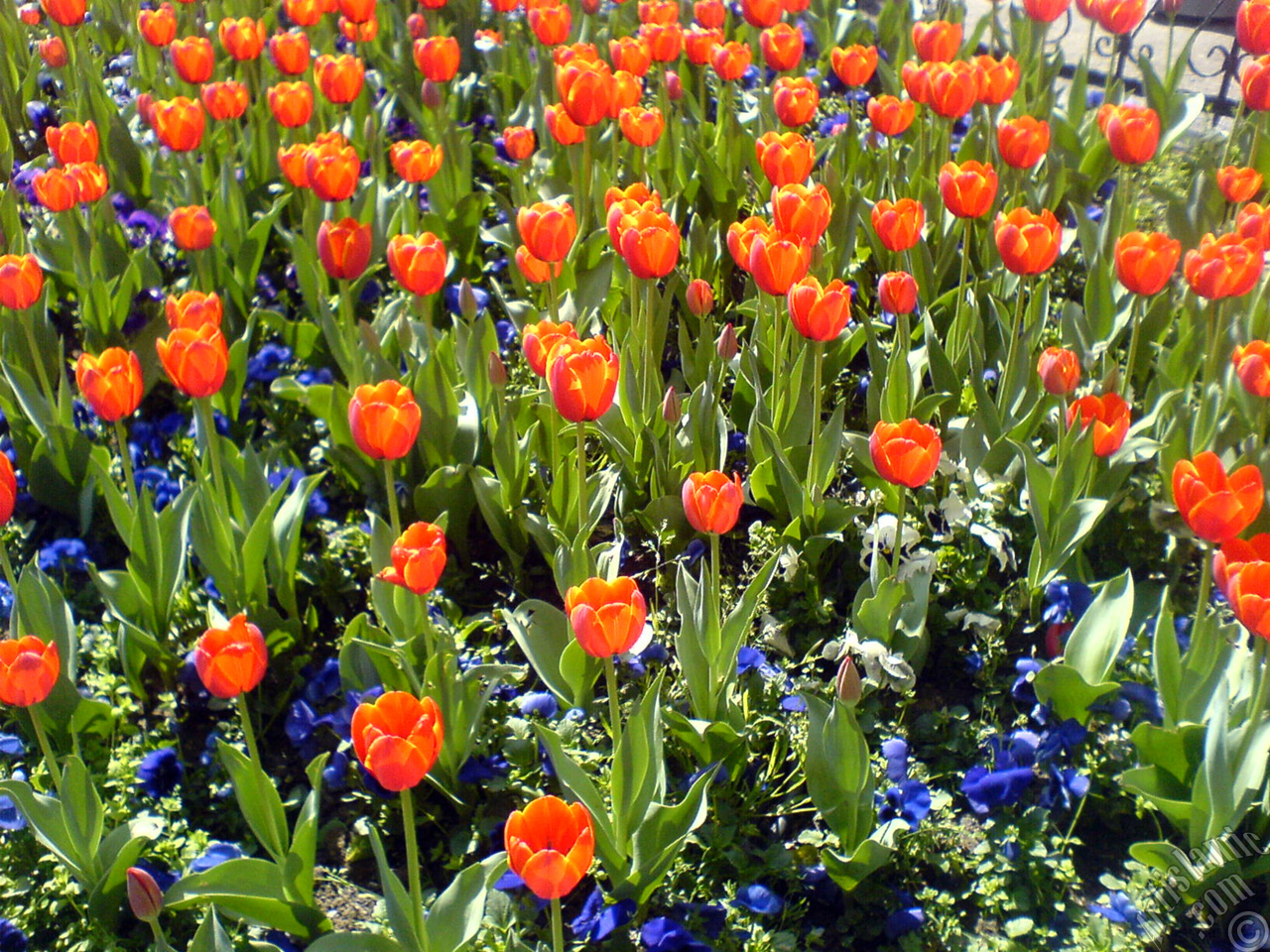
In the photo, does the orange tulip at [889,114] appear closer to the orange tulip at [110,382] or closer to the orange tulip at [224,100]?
the orange tulip at [224,100]

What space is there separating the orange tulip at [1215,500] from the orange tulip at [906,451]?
39cm

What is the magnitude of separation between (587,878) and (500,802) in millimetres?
232

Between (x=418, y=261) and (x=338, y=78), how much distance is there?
130 centimetres

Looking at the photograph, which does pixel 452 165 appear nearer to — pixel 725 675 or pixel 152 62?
pixel 152 62

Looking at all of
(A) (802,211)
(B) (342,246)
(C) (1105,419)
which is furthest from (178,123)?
(C) (1105,419)

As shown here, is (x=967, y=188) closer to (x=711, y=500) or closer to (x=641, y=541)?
(x=641, y=541)

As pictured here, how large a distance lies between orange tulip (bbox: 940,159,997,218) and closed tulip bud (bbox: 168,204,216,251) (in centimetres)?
177

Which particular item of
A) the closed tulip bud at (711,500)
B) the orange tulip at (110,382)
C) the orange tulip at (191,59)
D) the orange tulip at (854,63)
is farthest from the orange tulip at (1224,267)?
the orange tulip at (191,59)

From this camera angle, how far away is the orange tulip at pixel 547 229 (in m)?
2.51

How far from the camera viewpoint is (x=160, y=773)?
7.22 feet

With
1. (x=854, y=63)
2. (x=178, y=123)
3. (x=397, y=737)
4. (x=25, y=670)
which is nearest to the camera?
(x=397, y=737)

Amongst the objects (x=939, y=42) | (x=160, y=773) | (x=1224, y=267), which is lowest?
(x=160, y=773)

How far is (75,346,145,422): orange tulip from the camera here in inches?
84.4

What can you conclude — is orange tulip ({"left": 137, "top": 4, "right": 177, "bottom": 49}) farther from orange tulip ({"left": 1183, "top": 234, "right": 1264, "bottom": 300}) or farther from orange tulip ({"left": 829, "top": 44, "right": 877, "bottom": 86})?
orange tulip ({"left": 1183, "top": 234, "right": 1264, "bottom": 300})
